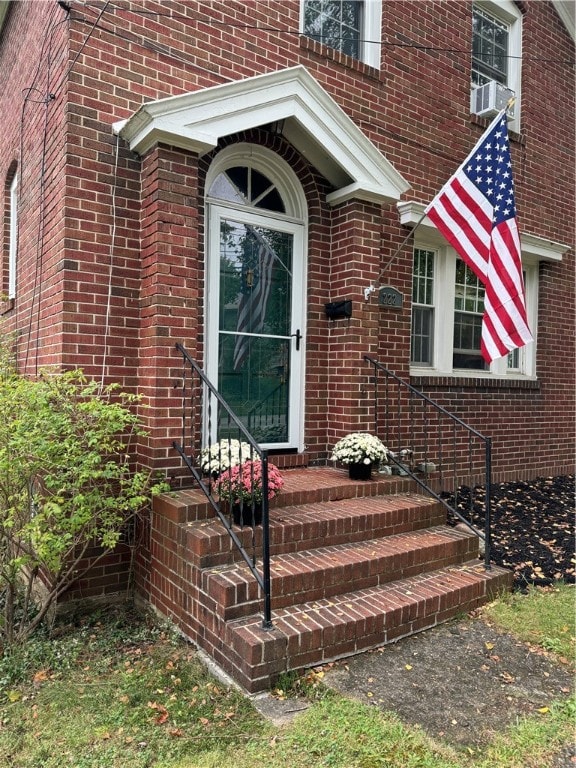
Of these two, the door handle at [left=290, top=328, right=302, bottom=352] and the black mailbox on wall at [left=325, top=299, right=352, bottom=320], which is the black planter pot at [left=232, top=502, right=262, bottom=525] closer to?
the door handle at [left=290, top=328, right=302, bottom=352]

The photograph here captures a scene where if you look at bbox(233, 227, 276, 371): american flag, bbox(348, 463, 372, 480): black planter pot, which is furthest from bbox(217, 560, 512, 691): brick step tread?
bbox(233, 227, 276, 371): american flag

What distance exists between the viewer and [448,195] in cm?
452

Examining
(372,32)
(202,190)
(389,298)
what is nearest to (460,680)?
(389,298)

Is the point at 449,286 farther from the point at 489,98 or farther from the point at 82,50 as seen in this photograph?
the point at 82,50

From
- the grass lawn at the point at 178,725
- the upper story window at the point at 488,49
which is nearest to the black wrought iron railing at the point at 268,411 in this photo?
the grass lawn at the point at 178,725

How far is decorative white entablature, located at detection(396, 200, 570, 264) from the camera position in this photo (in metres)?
5.80

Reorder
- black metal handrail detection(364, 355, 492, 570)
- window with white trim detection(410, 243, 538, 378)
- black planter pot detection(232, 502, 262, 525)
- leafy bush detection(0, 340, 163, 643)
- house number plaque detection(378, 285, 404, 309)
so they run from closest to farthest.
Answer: leafy bush detection(0, 340, 163, 643), black planter pot detection(232, 502, 262, 525), black metal handrail detection(364, 355, 492, 570), house number plaque detection(378, 285, 404, 309), window with white trim detection(410, 243, 538, 378)

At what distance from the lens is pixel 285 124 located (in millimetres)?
4719

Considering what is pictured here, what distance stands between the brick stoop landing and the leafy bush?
0.48m

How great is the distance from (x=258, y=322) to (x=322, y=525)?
6.50 feet

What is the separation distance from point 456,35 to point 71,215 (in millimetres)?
5284

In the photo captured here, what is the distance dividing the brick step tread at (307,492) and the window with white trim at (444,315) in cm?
174

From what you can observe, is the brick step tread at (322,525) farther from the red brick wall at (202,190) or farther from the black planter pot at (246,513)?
the red brick wall at (202,190)

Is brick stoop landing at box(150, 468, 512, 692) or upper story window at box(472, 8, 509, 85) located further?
upper story window at box(472, 8, 509, 85)
